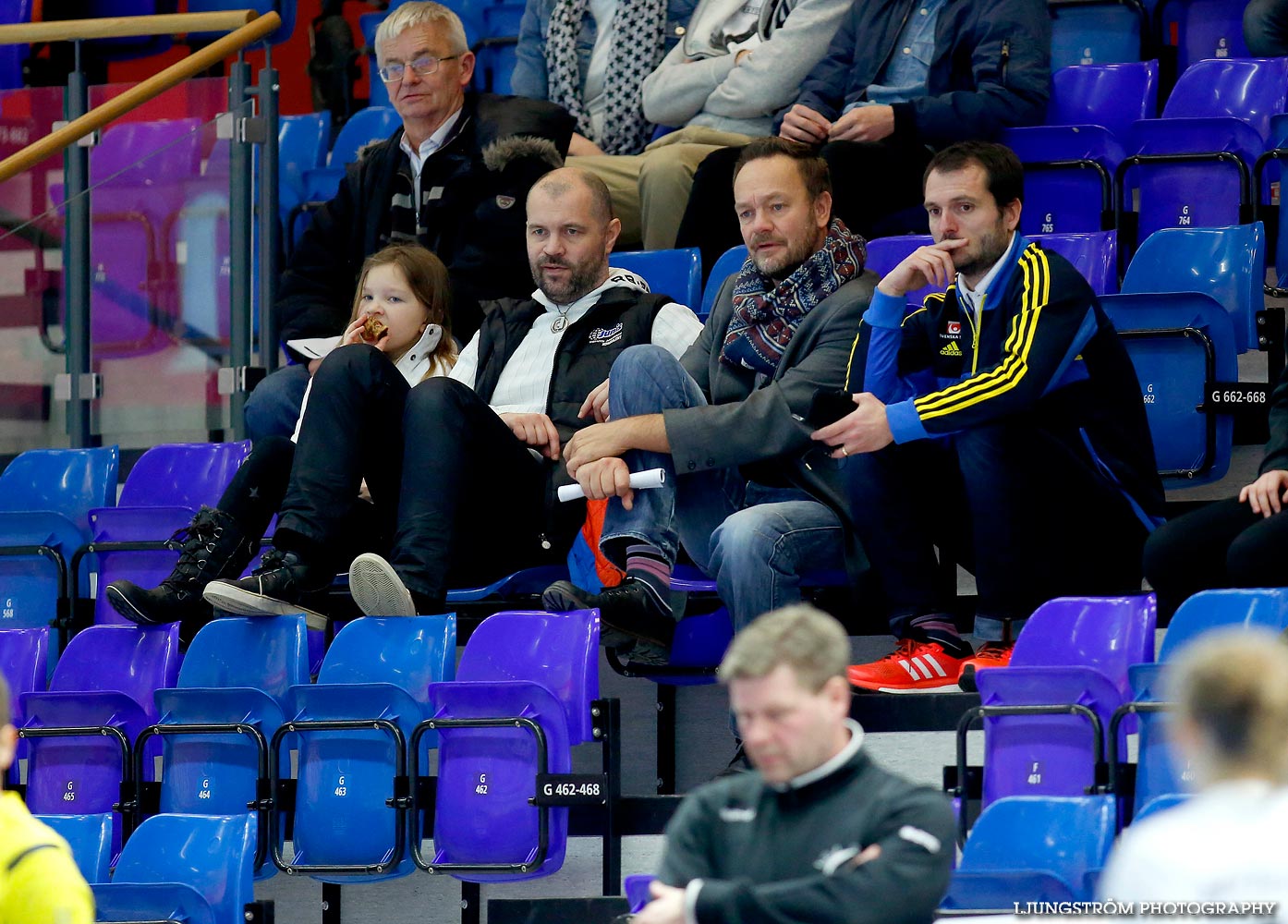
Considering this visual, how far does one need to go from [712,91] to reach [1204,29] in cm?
142

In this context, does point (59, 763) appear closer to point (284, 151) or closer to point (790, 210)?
point (790, 210)

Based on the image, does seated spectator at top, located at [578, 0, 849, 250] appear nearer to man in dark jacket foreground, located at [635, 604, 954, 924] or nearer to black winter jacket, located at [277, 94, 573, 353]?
black winter jacket, located at [277, 94, 573, 353]

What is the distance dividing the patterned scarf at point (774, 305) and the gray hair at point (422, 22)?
140cm

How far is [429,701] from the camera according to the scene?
377 centimetres

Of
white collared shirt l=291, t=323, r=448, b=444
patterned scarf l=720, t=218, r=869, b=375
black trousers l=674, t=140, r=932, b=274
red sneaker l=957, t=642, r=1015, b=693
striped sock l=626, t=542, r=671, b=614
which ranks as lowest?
red sneaker l=957, t=642, r=1015, b=693

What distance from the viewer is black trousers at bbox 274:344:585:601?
3.94 metres

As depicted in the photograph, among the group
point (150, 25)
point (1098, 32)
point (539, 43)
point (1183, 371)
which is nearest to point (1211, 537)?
point (1183, 371)

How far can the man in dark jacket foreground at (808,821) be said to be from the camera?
214cm

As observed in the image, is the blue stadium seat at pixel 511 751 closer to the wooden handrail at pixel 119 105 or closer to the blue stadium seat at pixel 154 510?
the blue stadium seat at pixel 154 510

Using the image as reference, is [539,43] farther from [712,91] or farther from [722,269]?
[722,269]

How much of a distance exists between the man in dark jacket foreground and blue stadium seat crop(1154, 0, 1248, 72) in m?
3.88


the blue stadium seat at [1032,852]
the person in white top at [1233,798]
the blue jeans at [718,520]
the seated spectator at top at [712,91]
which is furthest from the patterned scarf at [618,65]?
the person in white top at [1233,798]

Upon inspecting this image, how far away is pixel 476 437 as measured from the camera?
4055 millimetres

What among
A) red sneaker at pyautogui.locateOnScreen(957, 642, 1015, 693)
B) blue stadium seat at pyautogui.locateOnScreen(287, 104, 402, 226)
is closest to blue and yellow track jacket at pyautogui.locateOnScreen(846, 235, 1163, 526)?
red sneaker at pyautogui.locateOnScreen(957, 642, 1015, 693)
